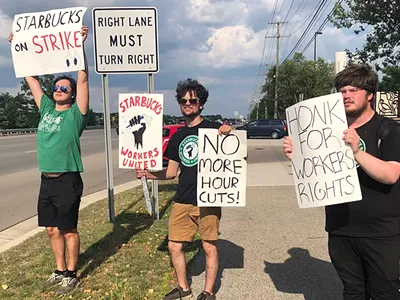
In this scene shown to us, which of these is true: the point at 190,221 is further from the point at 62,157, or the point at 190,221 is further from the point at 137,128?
the point at 137,128

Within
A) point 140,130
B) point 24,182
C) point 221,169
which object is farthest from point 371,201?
point 24,182

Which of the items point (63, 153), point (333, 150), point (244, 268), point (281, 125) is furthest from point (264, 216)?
point (281, 125)

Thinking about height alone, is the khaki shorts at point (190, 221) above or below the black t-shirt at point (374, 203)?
below

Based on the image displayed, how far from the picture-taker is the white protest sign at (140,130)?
494 cm

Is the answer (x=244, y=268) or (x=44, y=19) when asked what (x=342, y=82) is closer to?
(x=244, y=268)

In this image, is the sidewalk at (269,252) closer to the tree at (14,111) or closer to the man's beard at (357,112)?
the man's beard at (357,112)

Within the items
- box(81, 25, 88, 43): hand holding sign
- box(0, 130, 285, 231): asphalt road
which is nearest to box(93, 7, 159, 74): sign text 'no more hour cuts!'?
box(81, 25, 88, 43): hand holding sign

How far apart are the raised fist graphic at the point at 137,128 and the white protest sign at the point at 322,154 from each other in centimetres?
245

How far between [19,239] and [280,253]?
11.7 feet

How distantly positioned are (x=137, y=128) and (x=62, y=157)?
1.39m

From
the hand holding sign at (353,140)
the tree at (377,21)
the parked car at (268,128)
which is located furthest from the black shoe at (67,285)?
the parked car at (268,128)

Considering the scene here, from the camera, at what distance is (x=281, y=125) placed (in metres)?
31.3

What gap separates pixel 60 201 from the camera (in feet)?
12.5

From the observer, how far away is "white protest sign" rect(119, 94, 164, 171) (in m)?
4.94
